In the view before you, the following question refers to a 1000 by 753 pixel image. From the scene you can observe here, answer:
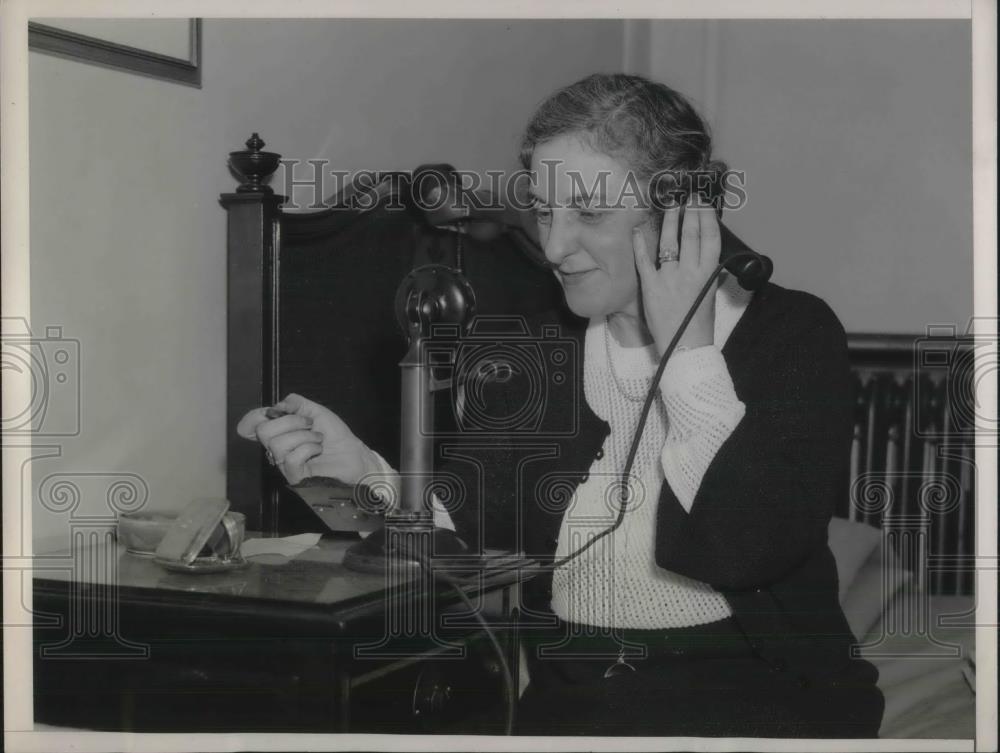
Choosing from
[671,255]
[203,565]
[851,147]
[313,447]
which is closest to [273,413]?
[313,447]

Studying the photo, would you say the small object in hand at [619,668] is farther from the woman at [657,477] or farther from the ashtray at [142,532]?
the ashtray at [142,532]

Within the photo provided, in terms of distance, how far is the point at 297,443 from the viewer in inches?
35.4

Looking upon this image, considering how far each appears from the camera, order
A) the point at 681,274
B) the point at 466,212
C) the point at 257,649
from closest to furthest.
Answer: the point at 257,649 → the point at 681,274 → the point at 466,212

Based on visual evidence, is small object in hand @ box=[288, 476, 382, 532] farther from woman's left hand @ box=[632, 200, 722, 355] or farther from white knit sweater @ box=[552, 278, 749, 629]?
woman's left hand @ box=[632, 200, 722, 355]

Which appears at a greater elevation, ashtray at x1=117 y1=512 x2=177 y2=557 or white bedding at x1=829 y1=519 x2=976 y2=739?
ashtray at x1=117 y1=512 x2=177 y2=557

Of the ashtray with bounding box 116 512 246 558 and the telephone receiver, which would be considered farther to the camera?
the telephone receiver

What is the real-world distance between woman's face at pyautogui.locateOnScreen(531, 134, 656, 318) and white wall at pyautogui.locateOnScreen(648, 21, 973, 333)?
103mm

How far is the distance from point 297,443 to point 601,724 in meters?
0.36

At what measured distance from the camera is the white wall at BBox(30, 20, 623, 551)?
87 centimetres

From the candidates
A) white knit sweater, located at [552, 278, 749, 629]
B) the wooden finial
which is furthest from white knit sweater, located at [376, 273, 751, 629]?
the wooden finial

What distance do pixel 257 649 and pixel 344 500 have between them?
17 cm

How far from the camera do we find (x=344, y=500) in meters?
0.90

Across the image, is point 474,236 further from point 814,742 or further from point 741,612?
point 814,742

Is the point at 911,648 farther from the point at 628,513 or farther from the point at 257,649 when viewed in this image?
the point at 257,649
